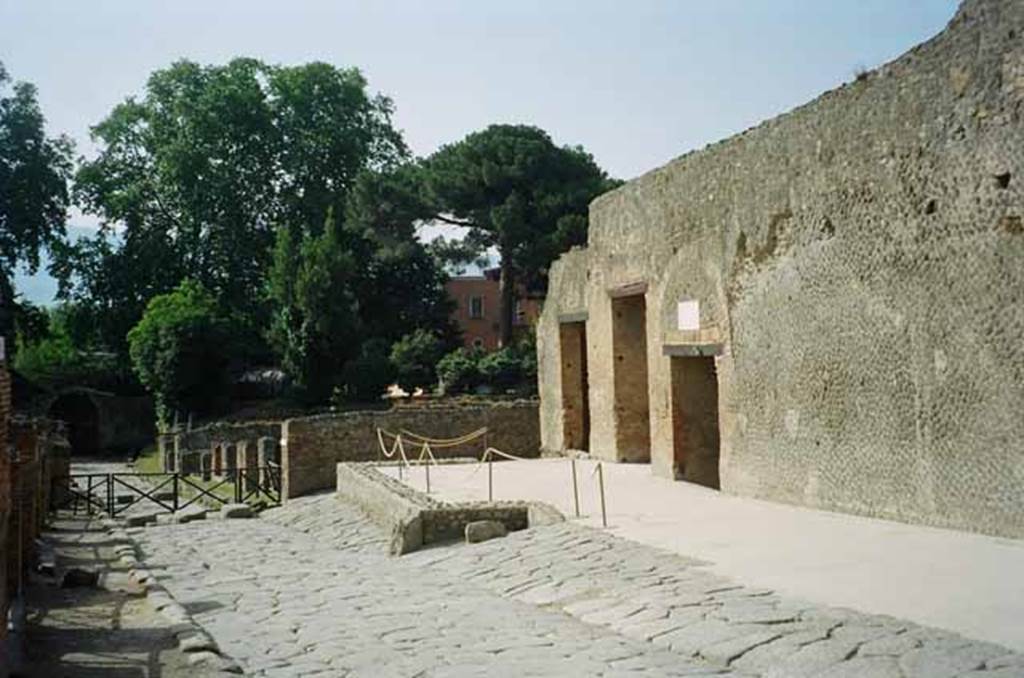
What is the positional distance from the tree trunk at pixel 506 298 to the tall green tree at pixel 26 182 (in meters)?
16.6

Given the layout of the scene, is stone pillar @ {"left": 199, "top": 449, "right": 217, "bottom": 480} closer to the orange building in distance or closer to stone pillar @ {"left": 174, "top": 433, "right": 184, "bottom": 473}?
stone pillar @ {"left": 174, "top": 433, "right": 184, "bottom": 473}

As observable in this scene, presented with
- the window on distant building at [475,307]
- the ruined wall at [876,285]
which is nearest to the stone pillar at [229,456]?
the ruined wall at [876,285]

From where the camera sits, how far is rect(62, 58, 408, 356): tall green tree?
1804 inches

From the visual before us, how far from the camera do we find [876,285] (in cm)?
1141

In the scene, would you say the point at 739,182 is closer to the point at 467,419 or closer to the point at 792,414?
the point at 792,414

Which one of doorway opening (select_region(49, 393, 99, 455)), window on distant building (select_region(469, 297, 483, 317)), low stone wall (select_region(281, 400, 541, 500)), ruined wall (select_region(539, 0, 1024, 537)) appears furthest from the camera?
window on distant building (select_region(469, 297, 483, 317))

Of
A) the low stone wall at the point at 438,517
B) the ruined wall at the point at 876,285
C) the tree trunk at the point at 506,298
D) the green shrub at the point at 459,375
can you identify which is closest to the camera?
the ruined wall at the point at 876,285

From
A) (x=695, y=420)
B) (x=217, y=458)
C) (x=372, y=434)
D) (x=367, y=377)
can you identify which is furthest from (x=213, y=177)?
(x=695, y=420)

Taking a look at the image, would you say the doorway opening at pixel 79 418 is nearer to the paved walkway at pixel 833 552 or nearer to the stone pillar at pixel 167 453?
the stone pillar at pixel 167 453

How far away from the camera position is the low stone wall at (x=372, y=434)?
22.9 meters

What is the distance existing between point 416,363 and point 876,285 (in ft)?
86.6

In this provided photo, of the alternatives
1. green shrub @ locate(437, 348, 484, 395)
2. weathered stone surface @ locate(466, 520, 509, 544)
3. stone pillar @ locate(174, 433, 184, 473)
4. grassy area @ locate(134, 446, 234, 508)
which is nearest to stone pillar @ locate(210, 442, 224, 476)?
grassy area @ locate(134, 446, 234, 508)

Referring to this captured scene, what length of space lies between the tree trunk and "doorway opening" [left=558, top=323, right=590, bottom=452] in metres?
16.5

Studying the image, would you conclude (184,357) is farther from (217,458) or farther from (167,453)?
(217,458)
